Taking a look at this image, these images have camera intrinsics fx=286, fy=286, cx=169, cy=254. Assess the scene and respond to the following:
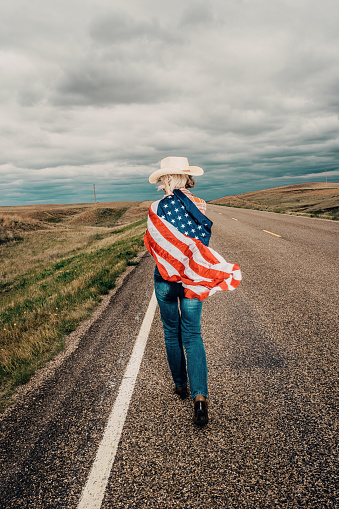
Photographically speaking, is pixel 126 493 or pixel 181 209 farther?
pixel 181 209

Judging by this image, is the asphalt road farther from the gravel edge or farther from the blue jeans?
the blue jeans

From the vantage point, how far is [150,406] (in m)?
2.66

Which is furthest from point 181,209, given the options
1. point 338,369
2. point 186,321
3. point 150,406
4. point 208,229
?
point 338,369

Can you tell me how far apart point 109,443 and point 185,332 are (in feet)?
3.43

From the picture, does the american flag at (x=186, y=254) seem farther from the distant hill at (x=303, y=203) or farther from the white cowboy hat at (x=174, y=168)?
the distant hill at (x=303, y=203)

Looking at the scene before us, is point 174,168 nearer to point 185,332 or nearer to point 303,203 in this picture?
point 185,332

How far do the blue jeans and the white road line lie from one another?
1.99 feet

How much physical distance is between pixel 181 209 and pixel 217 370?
1869mm

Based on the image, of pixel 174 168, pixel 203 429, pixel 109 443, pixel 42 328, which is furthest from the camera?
pixel 42 328

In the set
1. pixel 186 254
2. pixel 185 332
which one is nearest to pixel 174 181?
pixel 186 254

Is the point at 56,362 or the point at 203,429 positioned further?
the point at 56,362

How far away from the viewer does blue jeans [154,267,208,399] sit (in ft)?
8.11

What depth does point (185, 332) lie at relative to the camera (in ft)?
8.32

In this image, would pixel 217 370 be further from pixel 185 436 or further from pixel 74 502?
pixel 74 502
